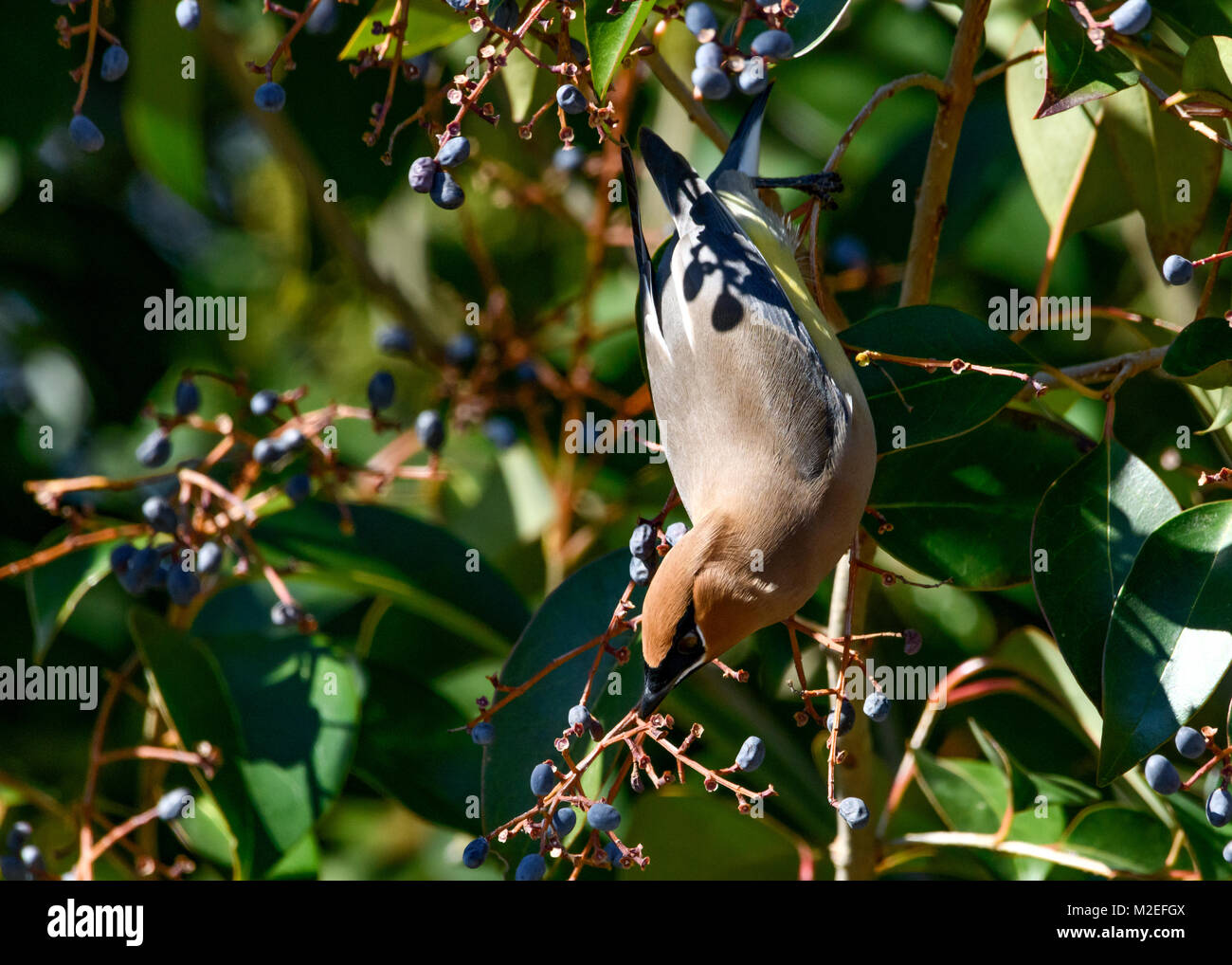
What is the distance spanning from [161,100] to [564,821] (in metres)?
2.32

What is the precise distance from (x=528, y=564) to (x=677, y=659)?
50.9 inches

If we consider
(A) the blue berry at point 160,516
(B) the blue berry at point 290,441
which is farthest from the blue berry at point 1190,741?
(A) the blue berry at point 160,516

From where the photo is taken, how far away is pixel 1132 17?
1556 millimetres

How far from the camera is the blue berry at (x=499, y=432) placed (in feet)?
10.2

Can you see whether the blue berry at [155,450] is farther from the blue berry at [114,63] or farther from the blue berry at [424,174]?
the blue berry at [424,174]

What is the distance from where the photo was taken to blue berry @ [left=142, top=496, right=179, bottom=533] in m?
2.17

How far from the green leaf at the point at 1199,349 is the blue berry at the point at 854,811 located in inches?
28.3

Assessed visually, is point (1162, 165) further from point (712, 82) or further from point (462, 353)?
point (462, 353)

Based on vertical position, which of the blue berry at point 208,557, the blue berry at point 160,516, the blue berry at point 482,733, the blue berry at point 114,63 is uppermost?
the blue berry at point 114,63

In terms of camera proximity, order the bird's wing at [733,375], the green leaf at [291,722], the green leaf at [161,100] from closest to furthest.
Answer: the bird's wing at [733,375]
the green leaf at [291,722]
the green leaf at [161,100]

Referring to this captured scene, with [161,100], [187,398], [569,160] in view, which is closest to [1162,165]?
[569,160]

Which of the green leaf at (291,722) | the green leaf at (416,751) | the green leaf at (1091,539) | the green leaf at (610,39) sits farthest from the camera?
the green leaf at (416,751)

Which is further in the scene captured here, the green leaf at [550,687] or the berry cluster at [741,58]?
the green leaf at [550,687]
